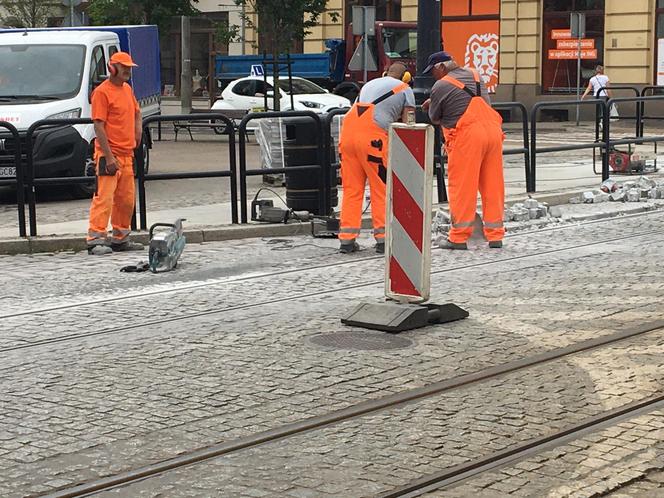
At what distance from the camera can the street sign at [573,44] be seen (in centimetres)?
3822

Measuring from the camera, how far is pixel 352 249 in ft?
39.2

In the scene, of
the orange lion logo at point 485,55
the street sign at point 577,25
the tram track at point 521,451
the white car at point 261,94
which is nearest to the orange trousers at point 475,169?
the tram track at point 521,451

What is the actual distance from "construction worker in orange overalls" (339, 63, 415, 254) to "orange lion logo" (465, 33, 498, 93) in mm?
28884

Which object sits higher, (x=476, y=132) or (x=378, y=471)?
(x=476, y=132)

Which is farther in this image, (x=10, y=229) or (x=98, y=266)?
(x=10, y=229)

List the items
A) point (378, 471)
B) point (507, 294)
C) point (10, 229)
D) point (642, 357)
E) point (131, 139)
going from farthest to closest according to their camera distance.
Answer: point (10, 229) → point (131, 139) → point (507, 294) → point (642, 357) → point (378, 471)

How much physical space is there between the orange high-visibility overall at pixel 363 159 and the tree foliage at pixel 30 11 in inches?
1328

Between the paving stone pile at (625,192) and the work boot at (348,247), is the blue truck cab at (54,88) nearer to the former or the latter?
the work boot at (348,247)

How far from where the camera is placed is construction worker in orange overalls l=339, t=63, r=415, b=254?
1140 cm

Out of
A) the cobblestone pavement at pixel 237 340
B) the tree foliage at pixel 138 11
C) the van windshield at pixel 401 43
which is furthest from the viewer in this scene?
the tree foliage at pixel 138 11

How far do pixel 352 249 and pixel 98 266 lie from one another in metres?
2.17

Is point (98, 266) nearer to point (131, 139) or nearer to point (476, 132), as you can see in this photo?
point (131, 139)

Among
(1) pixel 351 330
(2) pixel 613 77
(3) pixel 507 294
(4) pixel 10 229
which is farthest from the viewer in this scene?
(2) pixel 613 77

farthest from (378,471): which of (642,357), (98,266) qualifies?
(98,266)
